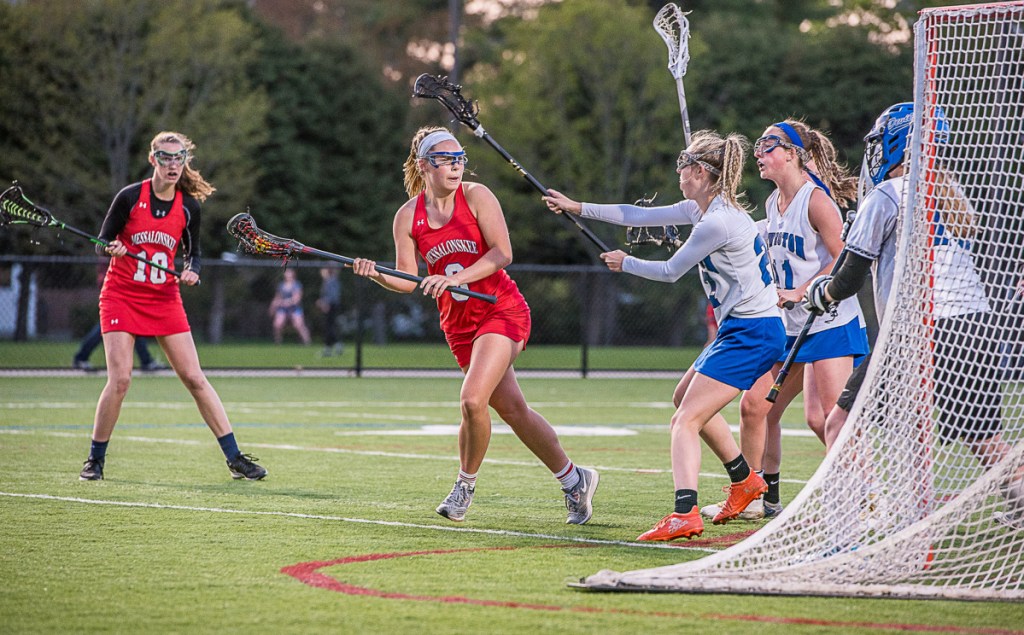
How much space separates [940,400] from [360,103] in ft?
120

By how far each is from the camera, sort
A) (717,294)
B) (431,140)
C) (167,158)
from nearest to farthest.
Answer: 1. (717,294)
2. (431,140)
3. (167,158)

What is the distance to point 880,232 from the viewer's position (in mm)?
6105

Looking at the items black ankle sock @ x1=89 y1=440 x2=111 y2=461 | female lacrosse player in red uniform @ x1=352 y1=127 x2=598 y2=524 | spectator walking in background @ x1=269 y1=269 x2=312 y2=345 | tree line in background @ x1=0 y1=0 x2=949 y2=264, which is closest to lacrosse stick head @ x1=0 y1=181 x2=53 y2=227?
black ankle sock @ x1=89 y1=440 x2=111 y2=461

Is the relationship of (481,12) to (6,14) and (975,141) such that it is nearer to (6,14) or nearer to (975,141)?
(6,14)

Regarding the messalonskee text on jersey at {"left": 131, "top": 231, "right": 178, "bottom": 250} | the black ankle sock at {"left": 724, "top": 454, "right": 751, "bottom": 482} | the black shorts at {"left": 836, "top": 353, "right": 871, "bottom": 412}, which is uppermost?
the messalonskee text on jersey at {"left": 131, "top": 231, "right": 178, "bottom": 250}

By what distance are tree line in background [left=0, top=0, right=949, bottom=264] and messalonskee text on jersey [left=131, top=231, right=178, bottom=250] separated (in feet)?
78.4

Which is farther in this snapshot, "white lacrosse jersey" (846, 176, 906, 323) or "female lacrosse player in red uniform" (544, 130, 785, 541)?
"female lacrosse player in red uniform" (544, 130, 785, 541)

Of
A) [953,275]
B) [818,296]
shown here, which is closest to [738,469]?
[818,296]

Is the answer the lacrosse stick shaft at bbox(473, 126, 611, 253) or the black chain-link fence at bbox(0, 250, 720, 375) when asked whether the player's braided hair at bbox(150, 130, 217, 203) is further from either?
the black chain-link fence at bbox(0, 250, 720, 375)

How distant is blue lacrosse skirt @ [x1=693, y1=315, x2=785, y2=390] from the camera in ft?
22.0

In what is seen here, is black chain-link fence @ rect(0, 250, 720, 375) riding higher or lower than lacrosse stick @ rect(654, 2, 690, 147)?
lower

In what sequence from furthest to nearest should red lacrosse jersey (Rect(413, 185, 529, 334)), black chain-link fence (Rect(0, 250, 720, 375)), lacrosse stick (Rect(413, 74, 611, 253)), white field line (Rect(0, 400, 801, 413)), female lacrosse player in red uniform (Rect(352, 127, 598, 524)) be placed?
black chain-link fence (Rect(0, 250, 720, 375))
white field line (Rect(0, 400, 801, 413))
lacrosse stick (Rect(413, 74, 611, 253))
red lacrosse jersey (Rect(413, 185, 529, 334))
female lacrosse player in red uniform (Rect(352, 127, 598, 524))

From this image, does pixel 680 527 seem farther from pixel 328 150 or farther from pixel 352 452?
pixel 328 150

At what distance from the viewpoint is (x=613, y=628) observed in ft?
15.1
